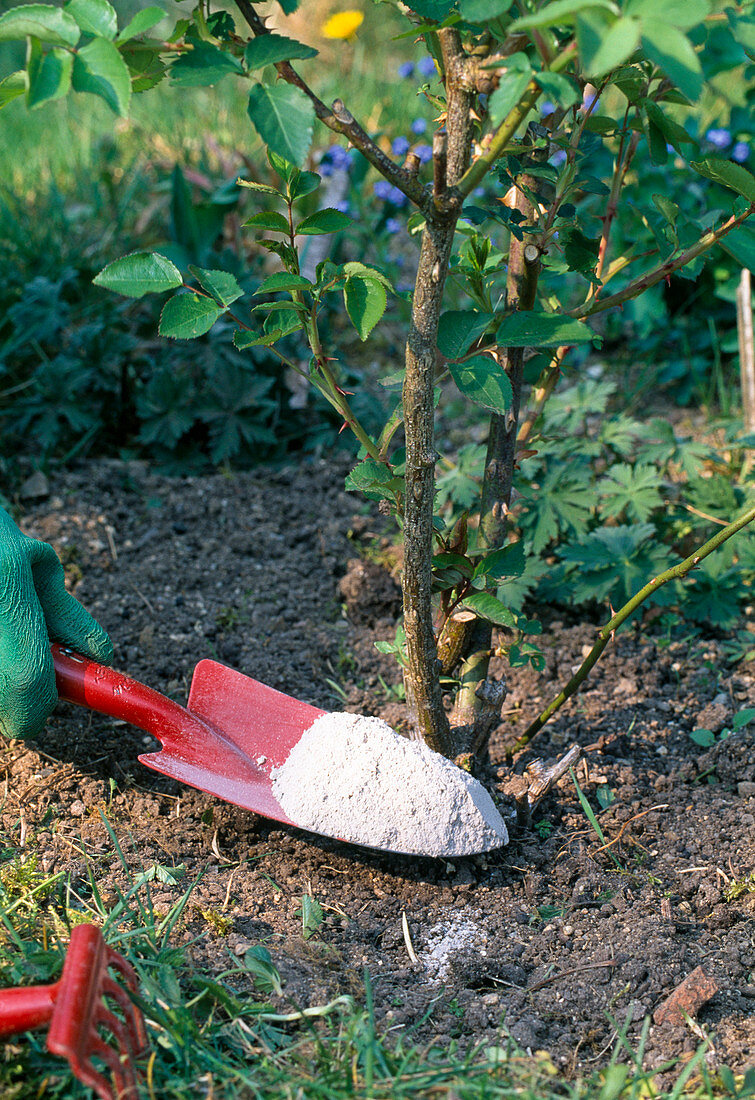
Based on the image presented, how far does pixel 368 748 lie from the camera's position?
149cm

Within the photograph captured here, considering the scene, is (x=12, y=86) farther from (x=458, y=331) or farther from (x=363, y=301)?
(x=458, y=331)

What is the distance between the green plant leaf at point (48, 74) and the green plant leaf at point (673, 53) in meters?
0.61

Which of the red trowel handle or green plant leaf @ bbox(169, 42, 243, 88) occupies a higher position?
green plant leaf @ bbox(169, 42, 243, 88)

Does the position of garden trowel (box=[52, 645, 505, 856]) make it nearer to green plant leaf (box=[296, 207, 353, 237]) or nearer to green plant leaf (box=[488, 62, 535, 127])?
green plant leaf (box=[296, 207, 353, 237])

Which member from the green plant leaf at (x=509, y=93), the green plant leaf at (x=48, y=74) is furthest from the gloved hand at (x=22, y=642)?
the green plant leaf at (x=509, y=93)

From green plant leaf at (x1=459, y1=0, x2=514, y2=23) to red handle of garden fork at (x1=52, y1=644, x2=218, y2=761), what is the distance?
1.20 meters

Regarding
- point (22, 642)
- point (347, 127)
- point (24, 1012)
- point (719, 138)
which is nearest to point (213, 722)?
point (22, 642)

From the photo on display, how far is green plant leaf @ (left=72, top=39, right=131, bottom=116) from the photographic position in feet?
3.02

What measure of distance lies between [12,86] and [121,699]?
99 centimetres

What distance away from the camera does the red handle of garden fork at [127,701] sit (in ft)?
5.12

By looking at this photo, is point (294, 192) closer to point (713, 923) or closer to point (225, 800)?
point (225, 800)

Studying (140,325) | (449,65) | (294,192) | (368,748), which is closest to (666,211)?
(449,65)

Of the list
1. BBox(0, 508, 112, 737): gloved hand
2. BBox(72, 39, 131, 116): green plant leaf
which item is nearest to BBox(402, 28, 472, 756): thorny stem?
BBox(72, 39, 131, 116): green plant leaf

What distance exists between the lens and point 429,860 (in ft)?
5.04
